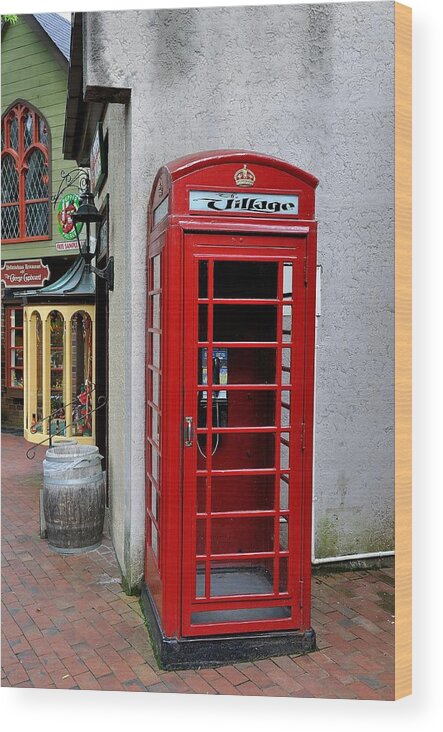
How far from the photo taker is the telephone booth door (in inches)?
126

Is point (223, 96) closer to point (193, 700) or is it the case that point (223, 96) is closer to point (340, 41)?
point (340, 41)

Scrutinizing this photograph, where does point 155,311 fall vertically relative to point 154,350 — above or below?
above

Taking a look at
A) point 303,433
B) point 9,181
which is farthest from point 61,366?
point 303,433

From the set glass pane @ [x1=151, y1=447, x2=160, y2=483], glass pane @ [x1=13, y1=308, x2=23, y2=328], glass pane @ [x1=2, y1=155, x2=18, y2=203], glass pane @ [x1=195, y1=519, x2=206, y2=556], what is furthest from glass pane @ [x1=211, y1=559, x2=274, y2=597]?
glass pane @ [x1=13, y1=308, x2=23, y2=328]

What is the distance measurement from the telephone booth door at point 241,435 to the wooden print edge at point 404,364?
46 centimetres

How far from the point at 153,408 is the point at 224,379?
Answer: 0.49 metres

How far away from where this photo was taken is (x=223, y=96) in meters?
4.02

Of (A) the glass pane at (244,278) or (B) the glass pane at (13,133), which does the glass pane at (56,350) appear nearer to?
(B) the glass pane at (13,133)

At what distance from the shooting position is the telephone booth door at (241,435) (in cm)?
320

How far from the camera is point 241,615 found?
339 centimetres

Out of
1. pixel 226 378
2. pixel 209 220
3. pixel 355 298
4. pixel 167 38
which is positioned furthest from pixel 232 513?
pixel 167 38

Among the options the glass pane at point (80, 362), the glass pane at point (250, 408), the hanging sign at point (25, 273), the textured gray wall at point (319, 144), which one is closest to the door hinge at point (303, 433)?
the glass pane at point (250, 408)

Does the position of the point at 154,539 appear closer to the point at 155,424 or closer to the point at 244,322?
the point at 155,424

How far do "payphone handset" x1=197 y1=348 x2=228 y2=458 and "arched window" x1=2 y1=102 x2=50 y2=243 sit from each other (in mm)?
2907
